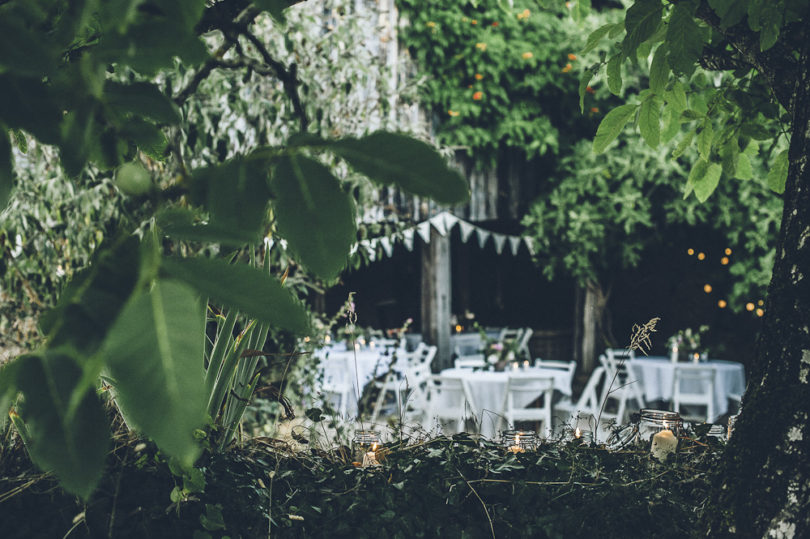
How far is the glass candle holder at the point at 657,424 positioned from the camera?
183 centimetres

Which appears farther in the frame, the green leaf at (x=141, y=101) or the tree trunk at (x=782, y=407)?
the tree trunk at (x=782, y=407)

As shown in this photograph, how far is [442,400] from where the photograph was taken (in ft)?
19.4

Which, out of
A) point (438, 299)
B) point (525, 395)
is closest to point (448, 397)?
point (525, 395)

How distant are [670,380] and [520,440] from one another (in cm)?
535

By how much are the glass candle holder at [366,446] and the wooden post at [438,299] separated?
5.94 metres

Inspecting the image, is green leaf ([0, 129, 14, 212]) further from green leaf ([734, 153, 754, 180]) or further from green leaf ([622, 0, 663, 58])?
green leaf ([734, 153, 754, 180])

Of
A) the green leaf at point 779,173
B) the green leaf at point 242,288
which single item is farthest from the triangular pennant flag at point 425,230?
the green leaf at point 242,288

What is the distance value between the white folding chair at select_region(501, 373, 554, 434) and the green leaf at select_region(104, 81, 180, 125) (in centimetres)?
526

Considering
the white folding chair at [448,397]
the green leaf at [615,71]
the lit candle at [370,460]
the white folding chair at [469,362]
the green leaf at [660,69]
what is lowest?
the white folding chair at [448,397]

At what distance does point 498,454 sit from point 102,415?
4.59 feet

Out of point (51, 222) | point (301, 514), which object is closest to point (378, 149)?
point (301, 514)

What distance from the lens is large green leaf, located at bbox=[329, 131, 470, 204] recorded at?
1.29 feet

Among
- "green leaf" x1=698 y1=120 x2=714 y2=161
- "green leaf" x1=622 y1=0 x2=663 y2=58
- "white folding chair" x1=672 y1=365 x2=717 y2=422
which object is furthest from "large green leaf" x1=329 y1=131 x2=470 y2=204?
"white folding chair" x1=672 y1=365 x2=717 y2=422

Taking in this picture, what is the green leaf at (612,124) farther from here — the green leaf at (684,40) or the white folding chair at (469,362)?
the white folding chair at (469,362)
